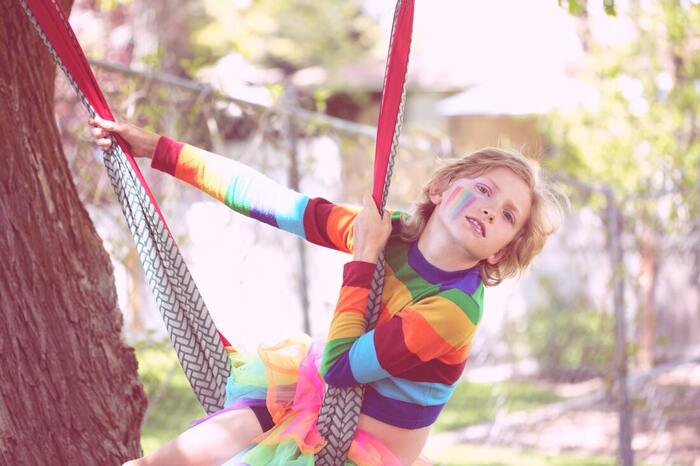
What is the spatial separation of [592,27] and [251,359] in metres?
8.49

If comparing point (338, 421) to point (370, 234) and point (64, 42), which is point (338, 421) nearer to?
point (370, 234)

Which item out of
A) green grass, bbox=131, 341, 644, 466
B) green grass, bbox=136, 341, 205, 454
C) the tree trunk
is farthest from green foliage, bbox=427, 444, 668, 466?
the tree trunk

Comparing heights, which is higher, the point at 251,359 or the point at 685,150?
the point at 685,150

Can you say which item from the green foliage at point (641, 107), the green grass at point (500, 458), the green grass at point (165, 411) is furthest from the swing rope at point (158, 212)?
the green foliage at point (641, 107)

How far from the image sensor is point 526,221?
219 cm

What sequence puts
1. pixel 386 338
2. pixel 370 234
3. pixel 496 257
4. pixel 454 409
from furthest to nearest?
pixel 454 409 → pixel 496 257 → pixel 370 234 → pixel 386 338

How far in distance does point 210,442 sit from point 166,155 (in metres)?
0.69

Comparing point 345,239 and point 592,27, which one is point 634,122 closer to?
point 592,27

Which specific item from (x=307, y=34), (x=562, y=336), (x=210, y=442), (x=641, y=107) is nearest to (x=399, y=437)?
(x=210, y=442)

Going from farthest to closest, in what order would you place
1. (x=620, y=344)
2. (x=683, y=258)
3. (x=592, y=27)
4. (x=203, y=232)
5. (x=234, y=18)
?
(x=234, y=18) → (x=592, y=27) → (x=683, y=258) → (x=620, y=344) → (x=203, y=232)

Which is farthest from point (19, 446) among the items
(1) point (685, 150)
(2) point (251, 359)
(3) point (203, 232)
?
(1) point (685, 150)

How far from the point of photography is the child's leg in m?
1.97

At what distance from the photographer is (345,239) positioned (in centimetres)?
222

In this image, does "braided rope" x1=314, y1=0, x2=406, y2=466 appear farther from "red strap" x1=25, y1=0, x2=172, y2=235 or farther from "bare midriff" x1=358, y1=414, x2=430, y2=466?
"red strap" x1=25, y1=0, x2=172, y2=235
